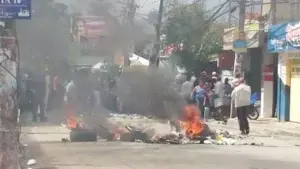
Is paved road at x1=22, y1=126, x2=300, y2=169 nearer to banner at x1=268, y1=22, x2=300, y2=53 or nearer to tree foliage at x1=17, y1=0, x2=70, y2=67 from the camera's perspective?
tree foliage at x1=17, y1=0, x2=70, y2=67

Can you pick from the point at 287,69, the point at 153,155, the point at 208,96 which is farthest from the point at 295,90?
the point at 153,155

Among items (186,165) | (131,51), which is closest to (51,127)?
(131,51)

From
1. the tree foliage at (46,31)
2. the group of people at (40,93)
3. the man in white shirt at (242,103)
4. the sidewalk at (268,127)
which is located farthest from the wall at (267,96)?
the tree foliage at (46,31)

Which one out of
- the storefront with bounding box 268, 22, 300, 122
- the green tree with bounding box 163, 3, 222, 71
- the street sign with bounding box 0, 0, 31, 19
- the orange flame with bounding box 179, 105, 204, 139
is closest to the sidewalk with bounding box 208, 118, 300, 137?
the storefront with bounding box 268, 22, 300, 122

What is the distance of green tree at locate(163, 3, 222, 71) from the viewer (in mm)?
28942

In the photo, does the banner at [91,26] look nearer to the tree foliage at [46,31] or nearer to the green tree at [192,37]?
the tree foliage at [46,31]

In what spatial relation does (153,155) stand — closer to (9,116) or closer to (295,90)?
(9,116)

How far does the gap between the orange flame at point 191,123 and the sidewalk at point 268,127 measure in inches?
113

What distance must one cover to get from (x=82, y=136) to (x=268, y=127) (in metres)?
7.45

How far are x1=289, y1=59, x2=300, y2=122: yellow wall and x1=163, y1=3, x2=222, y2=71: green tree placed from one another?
30.5 feet

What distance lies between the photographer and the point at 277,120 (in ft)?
67.1

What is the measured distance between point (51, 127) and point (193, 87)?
22.9ft

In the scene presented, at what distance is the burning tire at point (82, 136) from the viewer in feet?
41.0

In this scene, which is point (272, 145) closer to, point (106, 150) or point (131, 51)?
point (106, 150)
